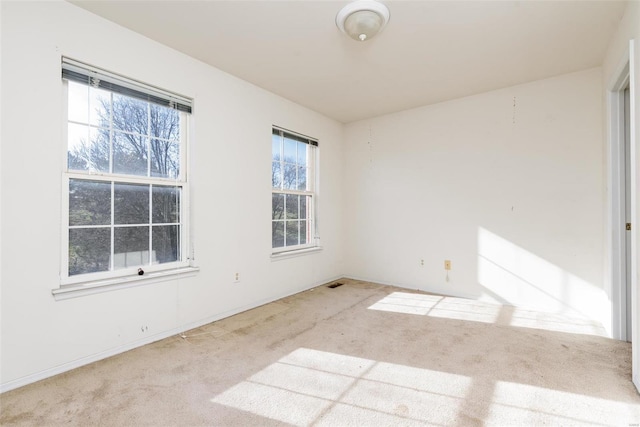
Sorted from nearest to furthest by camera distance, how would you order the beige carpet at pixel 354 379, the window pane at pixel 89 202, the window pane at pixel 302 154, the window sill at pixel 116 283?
the beige carpet at pixel 354 379
the window sill at pixel 116 283
the window pane at pixel 89 202
the window pane at pixel 302 154

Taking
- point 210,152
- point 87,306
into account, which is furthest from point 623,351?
point 87,306

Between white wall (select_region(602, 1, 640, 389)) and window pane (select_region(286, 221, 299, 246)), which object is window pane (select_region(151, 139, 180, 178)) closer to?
window pane (select_region(286, 221, 299, 246))

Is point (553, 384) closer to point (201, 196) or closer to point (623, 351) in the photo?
point (623, 351)

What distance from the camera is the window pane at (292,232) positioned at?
412 cm

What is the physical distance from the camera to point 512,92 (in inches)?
139

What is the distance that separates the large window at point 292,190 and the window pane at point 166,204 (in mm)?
1216

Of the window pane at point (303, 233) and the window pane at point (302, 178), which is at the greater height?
the window pane at point (302, 178)

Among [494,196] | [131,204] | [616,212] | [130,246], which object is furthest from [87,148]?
[616,212]

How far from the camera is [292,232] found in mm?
4184

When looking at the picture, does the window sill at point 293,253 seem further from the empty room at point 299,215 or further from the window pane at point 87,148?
the window pane at point 87,148

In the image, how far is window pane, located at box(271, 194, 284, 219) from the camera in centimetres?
386

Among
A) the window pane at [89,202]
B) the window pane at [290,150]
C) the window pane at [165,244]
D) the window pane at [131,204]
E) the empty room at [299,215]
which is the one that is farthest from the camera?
→ the window pane at [290,150]

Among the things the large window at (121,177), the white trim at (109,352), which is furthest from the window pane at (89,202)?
the white trim at (109,352)

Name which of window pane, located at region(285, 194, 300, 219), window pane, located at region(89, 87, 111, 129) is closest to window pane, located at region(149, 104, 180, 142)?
window pane, located at region(89, 87, 111, 129)
